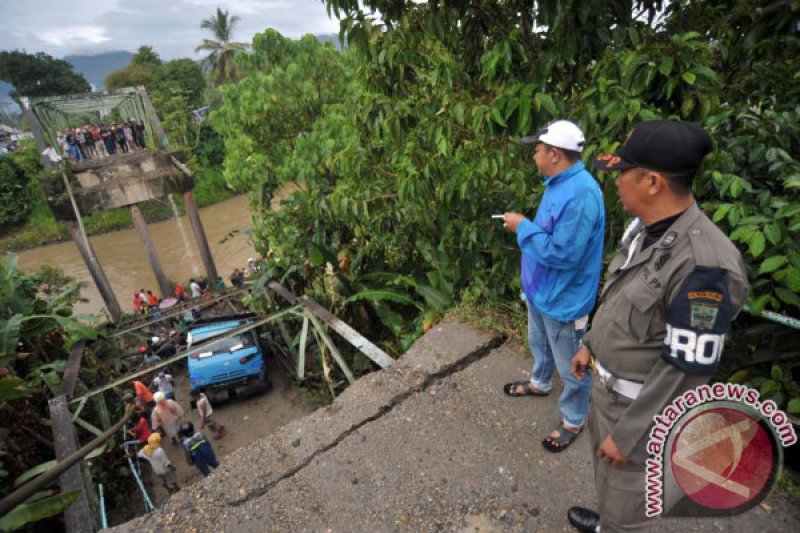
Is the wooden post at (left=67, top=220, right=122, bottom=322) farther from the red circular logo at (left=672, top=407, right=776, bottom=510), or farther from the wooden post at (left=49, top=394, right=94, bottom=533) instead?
the red circular logo at (left=672, top=407, right=776, bottom=510)

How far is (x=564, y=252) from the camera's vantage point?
209 centimetres

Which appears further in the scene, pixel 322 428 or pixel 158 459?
pixel 158 459

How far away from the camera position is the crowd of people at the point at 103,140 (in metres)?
14.4

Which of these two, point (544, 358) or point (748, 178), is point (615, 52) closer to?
point (748, 178)

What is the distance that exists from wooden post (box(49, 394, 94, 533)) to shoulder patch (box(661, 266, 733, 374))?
404cm

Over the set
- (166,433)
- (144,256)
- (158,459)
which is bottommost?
(144,256)

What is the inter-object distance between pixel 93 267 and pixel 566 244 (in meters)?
15.7

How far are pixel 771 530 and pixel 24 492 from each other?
402cm

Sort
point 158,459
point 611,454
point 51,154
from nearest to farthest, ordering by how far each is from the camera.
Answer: point 611,454
point 158,459
point 51,154

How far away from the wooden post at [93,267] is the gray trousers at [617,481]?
14.9 meters

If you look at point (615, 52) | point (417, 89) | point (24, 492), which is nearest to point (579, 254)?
point (615, 52)

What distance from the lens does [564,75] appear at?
2840 mm

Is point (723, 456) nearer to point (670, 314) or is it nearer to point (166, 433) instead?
point (670, 314)

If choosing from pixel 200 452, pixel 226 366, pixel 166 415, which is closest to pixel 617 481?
pixel 200 452
